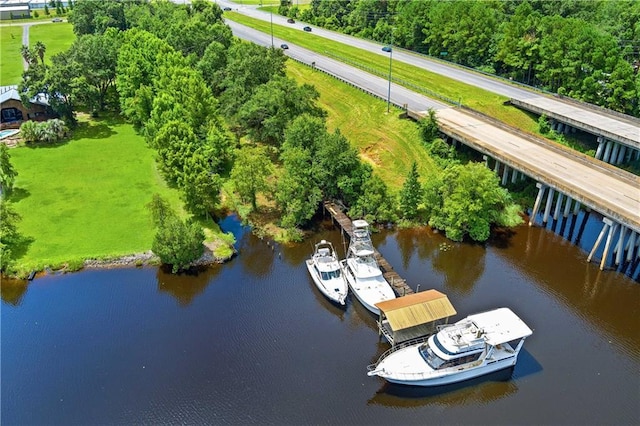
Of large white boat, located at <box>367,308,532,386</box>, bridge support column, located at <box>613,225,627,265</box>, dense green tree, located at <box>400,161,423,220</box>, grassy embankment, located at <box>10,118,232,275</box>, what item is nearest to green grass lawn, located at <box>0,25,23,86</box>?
grassy embankment, located at <box>10,118,232,275</box>

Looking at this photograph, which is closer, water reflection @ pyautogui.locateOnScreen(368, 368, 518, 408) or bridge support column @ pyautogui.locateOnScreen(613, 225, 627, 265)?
water reflection @ pyautogui.locateOnScreen(368, 368, 518, 408)

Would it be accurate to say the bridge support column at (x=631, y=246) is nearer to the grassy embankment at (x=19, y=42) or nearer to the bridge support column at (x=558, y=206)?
the bridge support column at (x=558, y=206)

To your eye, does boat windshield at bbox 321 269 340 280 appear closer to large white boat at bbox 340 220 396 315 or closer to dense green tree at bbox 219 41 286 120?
large white boat at bbox 340 220 396 315

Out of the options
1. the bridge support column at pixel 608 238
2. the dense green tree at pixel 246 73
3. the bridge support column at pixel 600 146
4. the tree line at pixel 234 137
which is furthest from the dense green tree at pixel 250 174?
the bridge support column at pixel 600 146

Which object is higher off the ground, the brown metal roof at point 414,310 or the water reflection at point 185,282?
the brown metal roof at point 414,310

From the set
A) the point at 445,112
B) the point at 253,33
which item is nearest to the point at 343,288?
the point at 445,112

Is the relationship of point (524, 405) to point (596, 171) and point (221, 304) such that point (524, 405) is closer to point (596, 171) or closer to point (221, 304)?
point (221, 304)
